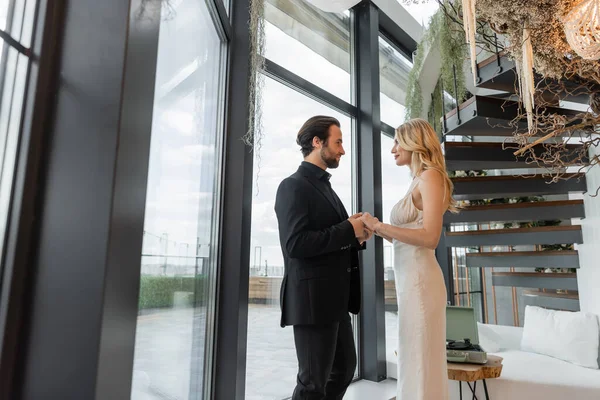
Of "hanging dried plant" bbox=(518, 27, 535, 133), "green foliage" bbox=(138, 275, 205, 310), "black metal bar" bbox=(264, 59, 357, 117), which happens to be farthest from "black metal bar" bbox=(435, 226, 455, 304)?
"green foliage" bbox=(138, 275, 205, 310)

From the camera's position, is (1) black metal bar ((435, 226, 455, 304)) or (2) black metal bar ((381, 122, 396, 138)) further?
(1) black metal bar ((435, 226, 455, 304))

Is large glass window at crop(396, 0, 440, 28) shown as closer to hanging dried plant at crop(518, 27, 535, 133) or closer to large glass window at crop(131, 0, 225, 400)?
hanging dried plant at crop(518, 27, 535, 133)

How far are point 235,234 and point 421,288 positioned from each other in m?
0.95

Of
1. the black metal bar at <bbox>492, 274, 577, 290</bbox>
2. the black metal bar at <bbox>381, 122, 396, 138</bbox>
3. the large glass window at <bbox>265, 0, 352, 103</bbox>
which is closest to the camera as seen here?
the large glass window at <bbox>265, 0, 352, 103</bbox>

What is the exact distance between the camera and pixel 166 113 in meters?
1.40

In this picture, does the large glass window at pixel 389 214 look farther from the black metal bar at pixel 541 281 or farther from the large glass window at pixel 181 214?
the large glass window at pixel 181 214

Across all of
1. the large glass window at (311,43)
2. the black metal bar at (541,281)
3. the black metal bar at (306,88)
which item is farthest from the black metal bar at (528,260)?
the large glass window at (311,43)

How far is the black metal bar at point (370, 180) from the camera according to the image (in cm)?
339

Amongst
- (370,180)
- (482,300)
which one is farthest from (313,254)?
(482,300)

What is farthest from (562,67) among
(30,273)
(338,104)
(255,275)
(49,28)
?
(30,273)

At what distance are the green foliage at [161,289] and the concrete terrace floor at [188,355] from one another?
0.04m

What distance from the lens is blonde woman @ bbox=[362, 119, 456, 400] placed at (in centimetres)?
188

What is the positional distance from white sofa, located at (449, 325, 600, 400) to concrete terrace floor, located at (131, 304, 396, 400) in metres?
1.20

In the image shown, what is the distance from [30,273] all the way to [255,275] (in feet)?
5.98
